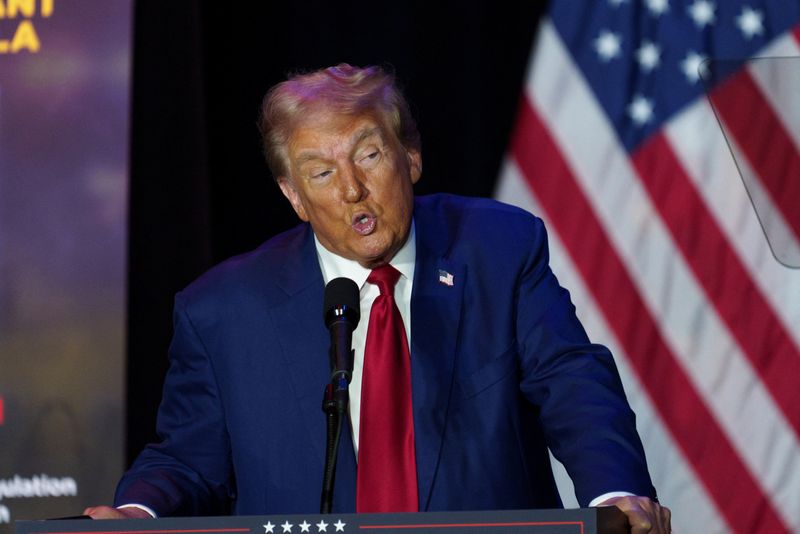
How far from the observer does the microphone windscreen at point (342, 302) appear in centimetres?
200

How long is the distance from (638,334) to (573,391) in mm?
1666

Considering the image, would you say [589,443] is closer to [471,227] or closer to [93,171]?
[471,227]

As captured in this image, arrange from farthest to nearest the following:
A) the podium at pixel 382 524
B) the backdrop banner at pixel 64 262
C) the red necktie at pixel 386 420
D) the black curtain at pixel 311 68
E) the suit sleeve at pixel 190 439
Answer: the black curtain at pixel 311 68 → the backdrop banner at pixel 64 262 → the suit sleeve at pixel 190 439 → the red necktie at pixel 386 420 → the podium at pixel 382 524

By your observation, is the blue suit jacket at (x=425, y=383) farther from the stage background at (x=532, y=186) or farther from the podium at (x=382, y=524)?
the stage background at (x=532, y=186)

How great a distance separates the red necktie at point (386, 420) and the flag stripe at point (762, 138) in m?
1.88

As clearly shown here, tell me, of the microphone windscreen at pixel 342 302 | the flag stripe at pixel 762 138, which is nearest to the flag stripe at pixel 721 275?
the flag stripe at pixel 762 138

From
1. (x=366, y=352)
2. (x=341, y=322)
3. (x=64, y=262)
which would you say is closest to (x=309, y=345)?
(x=366, y=352)

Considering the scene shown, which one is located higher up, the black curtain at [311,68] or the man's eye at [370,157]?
the black curtain at [311,68]

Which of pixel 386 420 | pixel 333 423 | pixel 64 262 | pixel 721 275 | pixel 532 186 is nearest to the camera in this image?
pixel 333 423

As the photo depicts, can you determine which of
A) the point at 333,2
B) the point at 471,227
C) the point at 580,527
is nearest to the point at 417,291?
the point at 471,227

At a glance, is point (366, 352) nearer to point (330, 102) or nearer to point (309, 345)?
point (309, 345)

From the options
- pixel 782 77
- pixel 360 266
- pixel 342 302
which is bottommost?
pixel 342 302

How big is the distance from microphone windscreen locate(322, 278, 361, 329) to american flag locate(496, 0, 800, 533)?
2.08 meters

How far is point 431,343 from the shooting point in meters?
2.48
